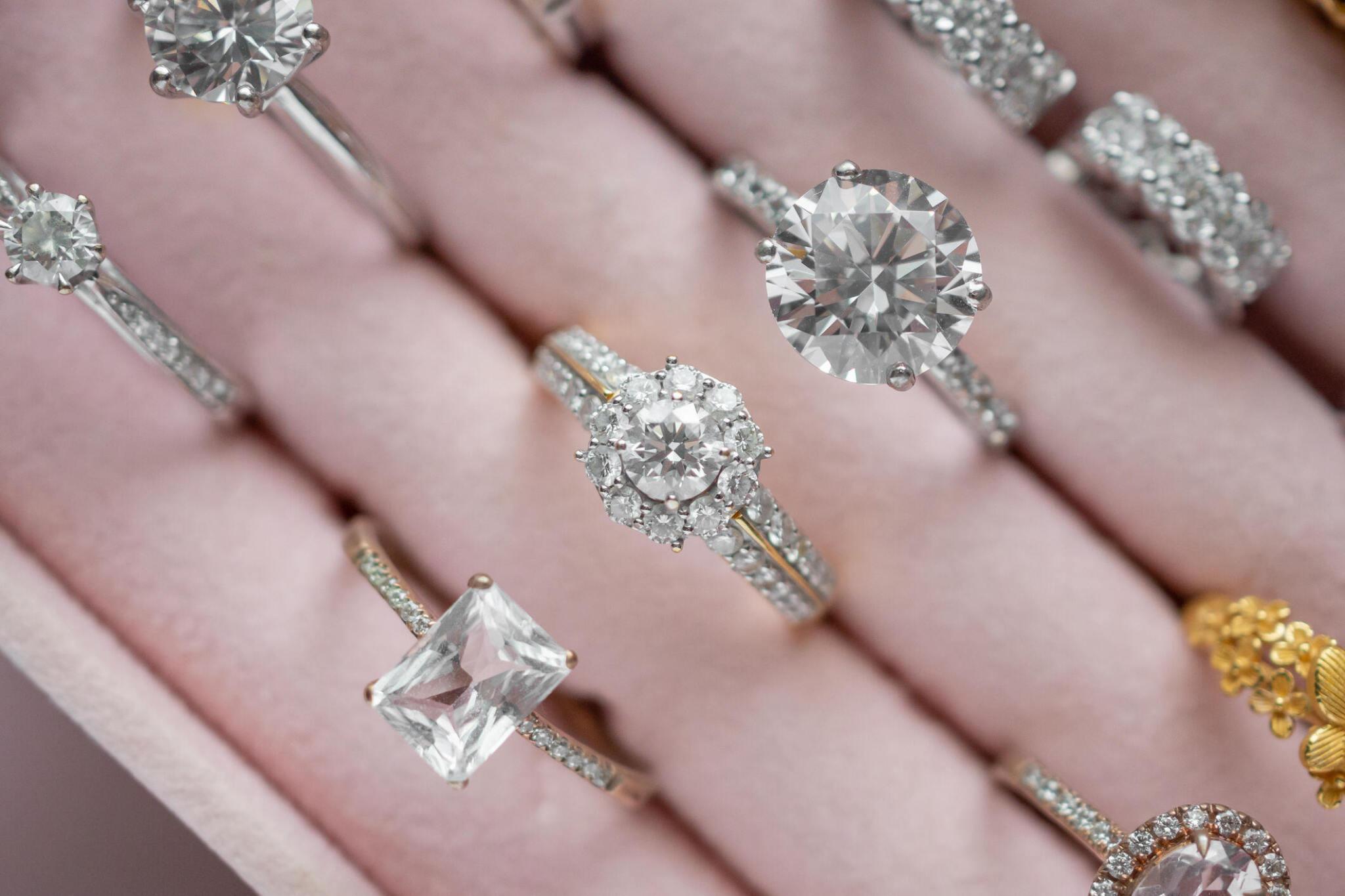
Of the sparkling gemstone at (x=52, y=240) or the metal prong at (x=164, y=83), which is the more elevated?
the metal prong at (x=164, y=83)

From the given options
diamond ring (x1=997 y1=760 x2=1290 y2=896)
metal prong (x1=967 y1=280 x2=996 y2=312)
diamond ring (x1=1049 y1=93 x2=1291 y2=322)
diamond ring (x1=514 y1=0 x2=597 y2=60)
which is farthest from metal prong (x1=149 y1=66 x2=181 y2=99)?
diamond ring (x1=997 y1=760 x2=1290 y2=896)

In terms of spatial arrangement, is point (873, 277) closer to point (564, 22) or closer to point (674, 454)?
point (674, 454)

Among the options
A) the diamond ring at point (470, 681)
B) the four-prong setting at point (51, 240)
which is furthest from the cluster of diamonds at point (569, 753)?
the four-prong setting at point (51, 240)

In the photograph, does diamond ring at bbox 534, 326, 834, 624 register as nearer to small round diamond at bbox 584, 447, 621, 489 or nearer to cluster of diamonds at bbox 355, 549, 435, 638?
small round diamond at bbox 584, 447, 621, 489

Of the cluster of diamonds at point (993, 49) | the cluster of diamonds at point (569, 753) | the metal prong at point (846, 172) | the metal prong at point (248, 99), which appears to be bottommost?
the cluster of diamonds at point (569, 753)

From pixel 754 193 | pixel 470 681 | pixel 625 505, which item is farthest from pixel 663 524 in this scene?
pixel 754 193

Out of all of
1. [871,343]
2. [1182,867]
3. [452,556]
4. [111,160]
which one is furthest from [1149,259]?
[111,160]

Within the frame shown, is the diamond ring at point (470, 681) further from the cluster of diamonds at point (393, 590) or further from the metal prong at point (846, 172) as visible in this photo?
the metal prong at point (846, 172)
